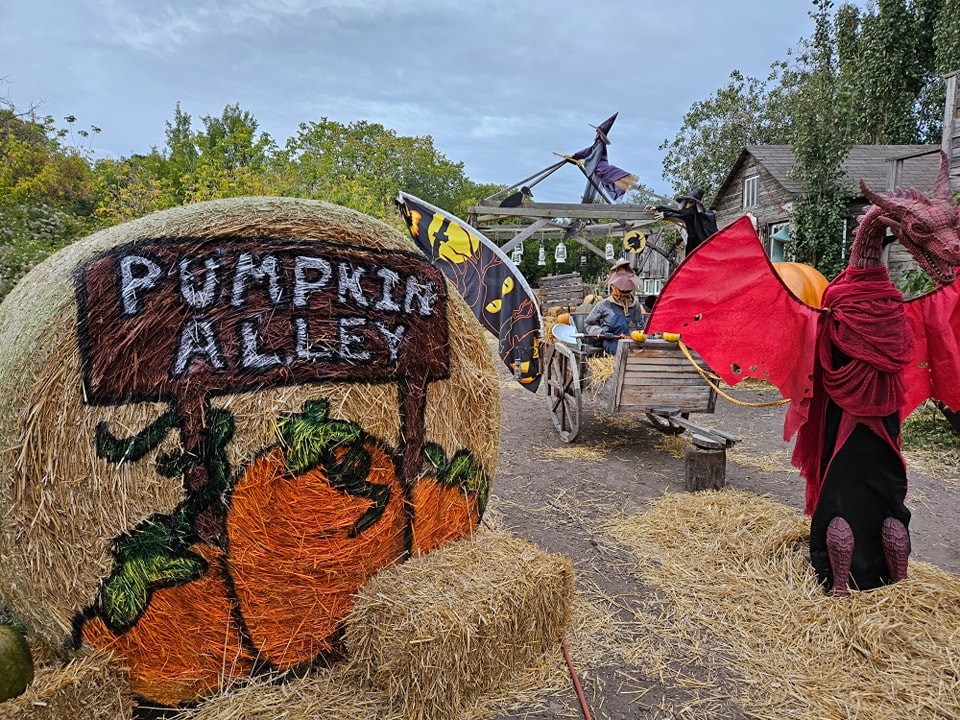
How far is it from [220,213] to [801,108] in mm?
14591

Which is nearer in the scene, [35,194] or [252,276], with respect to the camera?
[252,276]

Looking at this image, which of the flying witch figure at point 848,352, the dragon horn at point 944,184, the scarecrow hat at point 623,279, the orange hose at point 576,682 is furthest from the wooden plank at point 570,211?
the orange hose at point 576,682

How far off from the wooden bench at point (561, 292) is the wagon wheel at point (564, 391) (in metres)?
10.6

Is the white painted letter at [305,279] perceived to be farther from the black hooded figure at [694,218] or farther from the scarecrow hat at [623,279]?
the scarecrow hat at [623,279]

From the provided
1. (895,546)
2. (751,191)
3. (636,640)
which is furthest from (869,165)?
(636,640)

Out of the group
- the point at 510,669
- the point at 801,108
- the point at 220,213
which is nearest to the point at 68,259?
the point at 220,213

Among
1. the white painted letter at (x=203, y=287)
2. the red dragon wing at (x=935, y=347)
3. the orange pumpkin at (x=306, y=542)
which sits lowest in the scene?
the orange pumpkin at (x=306, y=542)

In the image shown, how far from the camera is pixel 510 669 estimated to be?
9.00 ft

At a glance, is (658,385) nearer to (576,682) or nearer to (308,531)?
(576,682)

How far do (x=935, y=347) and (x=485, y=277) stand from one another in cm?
294

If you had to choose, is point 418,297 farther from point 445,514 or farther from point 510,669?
point 510,669

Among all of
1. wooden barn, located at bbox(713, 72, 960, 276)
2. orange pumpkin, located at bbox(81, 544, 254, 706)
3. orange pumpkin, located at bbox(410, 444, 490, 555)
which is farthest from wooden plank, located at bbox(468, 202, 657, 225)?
orange pumpkin, located at bbox(81, 544, 254, 706)

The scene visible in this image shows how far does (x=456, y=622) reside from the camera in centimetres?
240

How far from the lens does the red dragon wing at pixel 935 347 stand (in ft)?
10.5
